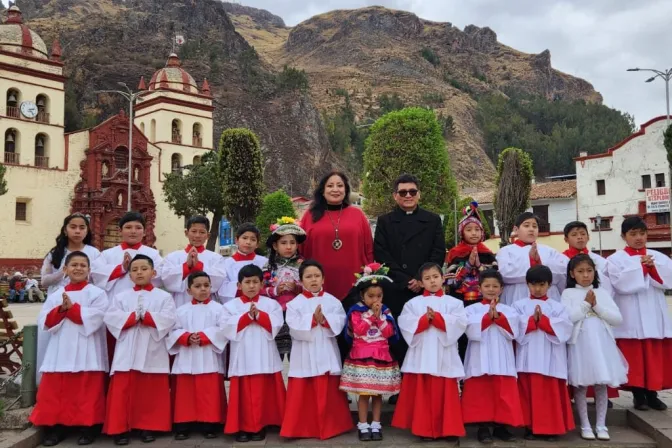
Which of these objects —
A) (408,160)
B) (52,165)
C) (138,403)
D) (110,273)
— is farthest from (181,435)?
(52,165)

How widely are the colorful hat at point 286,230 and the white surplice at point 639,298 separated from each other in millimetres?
3278

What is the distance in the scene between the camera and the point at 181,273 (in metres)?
6.38

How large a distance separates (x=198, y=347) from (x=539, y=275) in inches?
130

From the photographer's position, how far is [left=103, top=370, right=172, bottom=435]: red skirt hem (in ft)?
18.1

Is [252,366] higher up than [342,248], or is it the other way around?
[342,248]

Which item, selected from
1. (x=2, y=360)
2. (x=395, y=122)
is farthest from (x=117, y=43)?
(x=2, y=360)

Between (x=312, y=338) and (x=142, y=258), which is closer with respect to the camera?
A: (x=312, y=338)

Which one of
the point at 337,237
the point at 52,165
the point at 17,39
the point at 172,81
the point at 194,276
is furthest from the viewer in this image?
the point at 172,81

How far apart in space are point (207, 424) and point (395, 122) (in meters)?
28.3

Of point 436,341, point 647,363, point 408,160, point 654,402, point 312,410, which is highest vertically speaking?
point 408,160

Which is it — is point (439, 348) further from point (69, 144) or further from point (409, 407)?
point (69, 144)

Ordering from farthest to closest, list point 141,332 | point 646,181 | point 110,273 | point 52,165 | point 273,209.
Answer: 1. point 273,209
2. point 646,181
3. point 52,165
4. point 110,273
5. point 141,332

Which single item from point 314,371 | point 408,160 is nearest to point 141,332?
point 314,371

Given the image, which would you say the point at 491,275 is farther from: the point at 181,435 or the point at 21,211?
the point at 21,211
